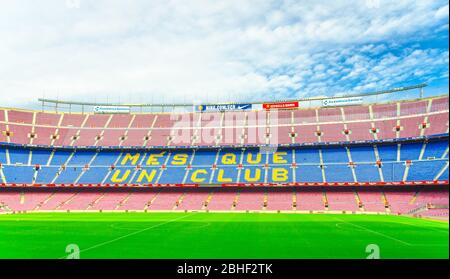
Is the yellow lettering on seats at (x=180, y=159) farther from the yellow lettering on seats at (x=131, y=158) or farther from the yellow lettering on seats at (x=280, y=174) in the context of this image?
the yellow lettering on seats at (x=280, y=174)

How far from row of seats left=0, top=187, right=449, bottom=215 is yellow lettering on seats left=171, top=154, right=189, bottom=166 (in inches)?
238

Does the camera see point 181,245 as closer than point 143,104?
Yes

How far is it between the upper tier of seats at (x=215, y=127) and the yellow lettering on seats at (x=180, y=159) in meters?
2.53

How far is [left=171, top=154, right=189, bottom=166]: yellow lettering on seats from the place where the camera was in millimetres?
56297

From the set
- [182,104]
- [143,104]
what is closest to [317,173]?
[182,104]

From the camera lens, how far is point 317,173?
1973 inches

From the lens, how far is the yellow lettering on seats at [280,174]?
49475mm

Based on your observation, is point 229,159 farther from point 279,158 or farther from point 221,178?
point 279,158

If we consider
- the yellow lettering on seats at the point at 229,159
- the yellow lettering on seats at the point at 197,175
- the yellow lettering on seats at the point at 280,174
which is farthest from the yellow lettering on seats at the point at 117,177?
the yellow lettering on seats at the point at 280,174

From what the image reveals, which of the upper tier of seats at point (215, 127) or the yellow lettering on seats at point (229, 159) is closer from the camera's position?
the yellow lettering on seats at point (229, 159)

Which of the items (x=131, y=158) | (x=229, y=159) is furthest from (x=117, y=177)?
(x=229, y=159)

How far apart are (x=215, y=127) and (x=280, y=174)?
1782 cm
